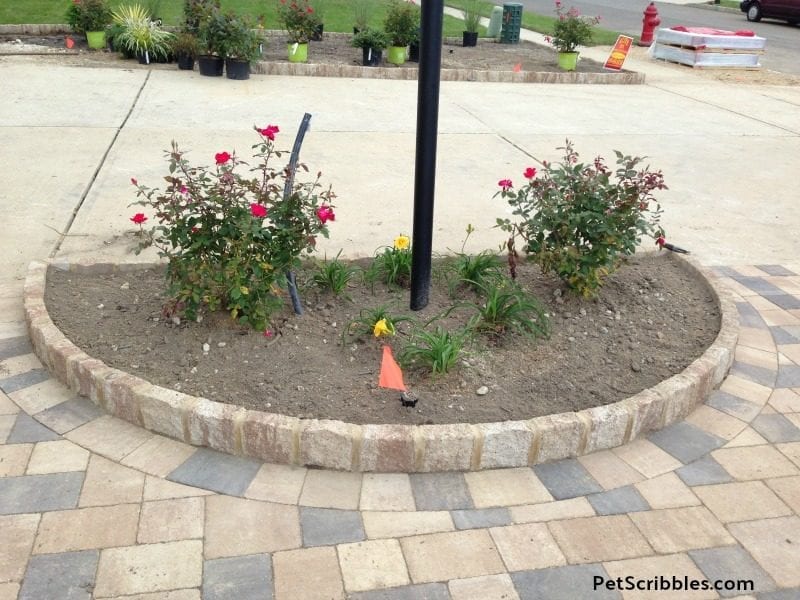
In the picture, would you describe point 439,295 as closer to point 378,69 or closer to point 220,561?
point 220,561

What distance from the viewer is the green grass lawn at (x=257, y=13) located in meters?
12.9

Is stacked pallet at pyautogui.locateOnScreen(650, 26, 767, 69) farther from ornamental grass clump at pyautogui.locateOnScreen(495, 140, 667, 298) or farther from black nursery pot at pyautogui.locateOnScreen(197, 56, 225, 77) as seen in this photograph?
ornamental grass clump at pyautogui.locateOnScreen(495, 140, 667, 298)

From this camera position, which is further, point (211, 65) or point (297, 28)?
point (297, 28)

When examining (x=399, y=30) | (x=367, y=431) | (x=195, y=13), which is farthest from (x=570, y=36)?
(x=367, y=431)

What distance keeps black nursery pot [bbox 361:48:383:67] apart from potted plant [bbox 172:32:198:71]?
7.68 feet

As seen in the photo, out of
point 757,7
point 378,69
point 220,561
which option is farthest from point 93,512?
point 757,7

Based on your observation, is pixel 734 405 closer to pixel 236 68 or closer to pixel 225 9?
pixel 236 68

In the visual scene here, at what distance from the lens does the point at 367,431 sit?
2521 millimetres

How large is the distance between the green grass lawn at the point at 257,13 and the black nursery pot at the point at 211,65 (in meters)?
2.36

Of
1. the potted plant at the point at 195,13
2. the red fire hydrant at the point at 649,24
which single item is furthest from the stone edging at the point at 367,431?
the red fire hydrant at the point at 649,24

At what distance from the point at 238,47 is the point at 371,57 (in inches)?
85.4

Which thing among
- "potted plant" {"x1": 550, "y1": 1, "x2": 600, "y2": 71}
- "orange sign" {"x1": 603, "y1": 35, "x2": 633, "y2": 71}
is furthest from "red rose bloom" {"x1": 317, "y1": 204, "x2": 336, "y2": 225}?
"orange sign" {"x1": 603, "y1": 35, "x2": 633, "y2": 71}

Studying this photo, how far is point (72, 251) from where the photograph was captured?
4125mm

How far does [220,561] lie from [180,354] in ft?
3.51
